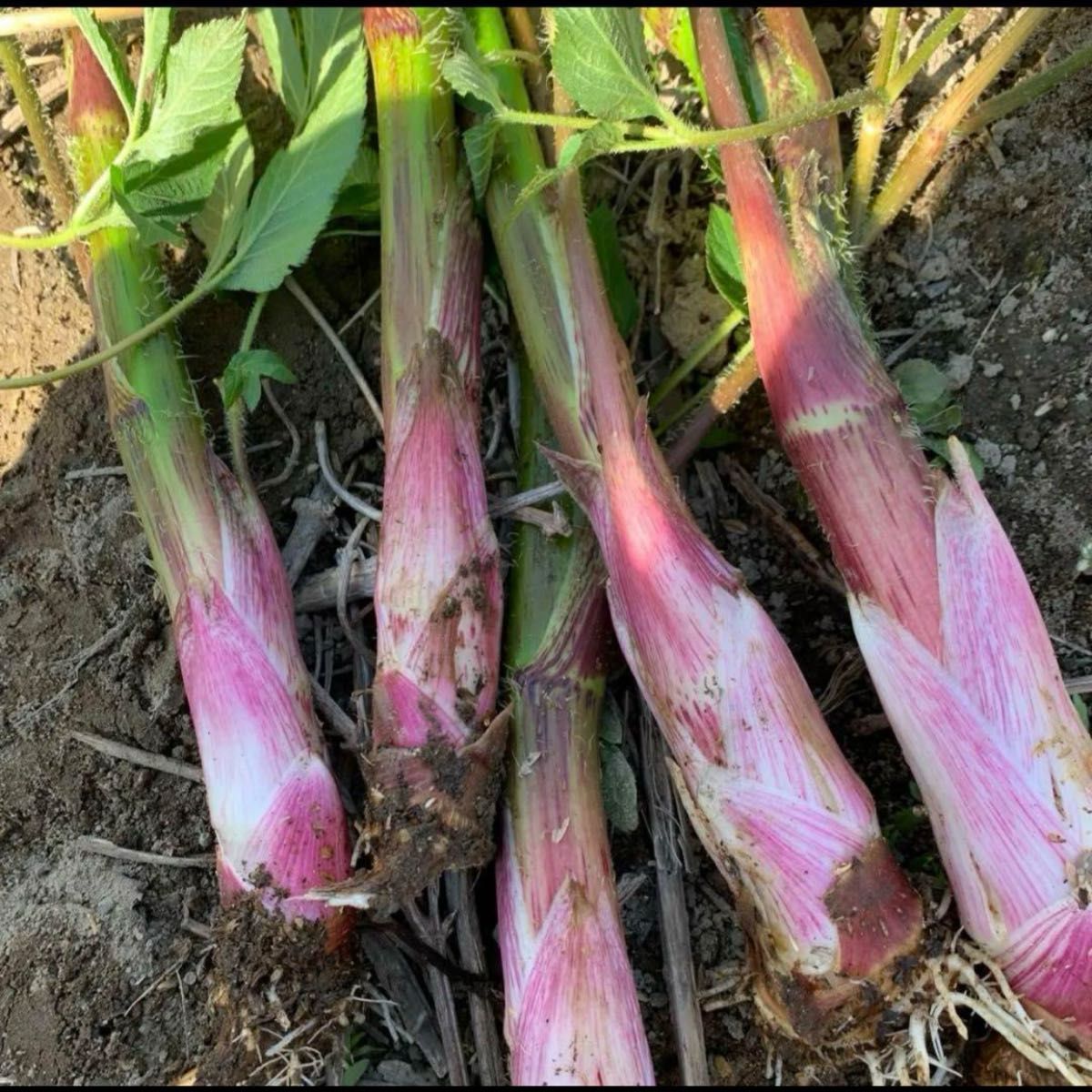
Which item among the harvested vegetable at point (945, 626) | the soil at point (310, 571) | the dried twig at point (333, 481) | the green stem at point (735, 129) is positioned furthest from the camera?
the dried twig at point (333, 481)

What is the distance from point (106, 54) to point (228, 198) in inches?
10.3

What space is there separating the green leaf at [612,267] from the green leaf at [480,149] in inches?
8.3

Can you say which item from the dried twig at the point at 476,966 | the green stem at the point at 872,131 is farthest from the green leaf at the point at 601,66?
the dried twig at the point at 476,966

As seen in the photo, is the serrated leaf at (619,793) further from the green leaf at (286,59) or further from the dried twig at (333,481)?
the green leaf at (286,59)

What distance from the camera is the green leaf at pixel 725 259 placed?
1.53 meters

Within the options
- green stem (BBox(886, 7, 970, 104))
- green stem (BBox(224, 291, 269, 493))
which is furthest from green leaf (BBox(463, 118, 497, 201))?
green stem (BBox(886, 7, 970, 104))

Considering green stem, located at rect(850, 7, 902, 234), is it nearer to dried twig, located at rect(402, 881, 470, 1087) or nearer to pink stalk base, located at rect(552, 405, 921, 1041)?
pink stalk base, located at rect(552, 405, 921, 1041)

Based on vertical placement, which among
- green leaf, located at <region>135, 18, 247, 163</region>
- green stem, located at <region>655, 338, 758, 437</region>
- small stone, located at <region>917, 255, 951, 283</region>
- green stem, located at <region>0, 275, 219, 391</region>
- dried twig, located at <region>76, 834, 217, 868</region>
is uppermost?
green leaf, located at <region>135, 18, 247, 163</region>

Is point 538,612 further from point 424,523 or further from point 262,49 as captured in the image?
point 262,49

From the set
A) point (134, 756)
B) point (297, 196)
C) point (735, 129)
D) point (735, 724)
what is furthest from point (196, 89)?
point (735, 724)

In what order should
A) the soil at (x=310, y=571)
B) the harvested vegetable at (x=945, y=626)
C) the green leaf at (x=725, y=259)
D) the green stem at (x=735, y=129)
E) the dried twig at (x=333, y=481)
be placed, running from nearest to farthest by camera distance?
the harvested vegetable at (x=945, y=626) → the green stem at (x=735, y=129) → the soil at (x=310, y=571) → the green leaf at (x=725, y=259) → the dried twig at (x=333, y=481)

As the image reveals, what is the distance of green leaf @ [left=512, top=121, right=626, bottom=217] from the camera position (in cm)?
134

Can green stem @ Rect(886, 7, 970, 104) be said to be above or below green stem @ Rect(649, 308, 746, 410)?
above

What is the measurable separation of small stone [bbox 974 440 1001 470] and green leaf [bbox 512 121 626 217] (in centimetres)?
72
